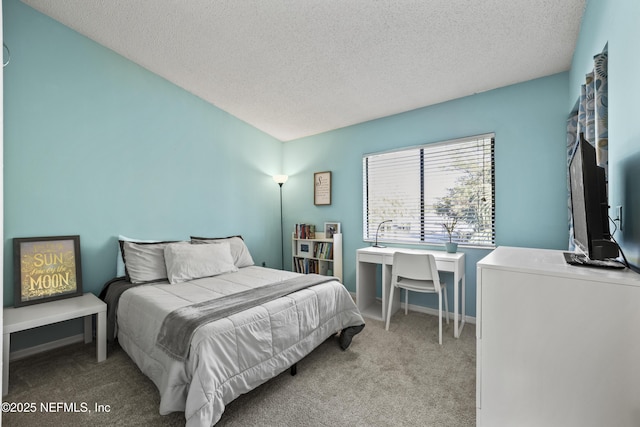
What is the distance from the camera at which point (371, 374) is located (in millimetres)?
2047

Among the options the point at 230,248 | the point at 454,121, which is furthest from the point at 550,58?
the point at 230,248

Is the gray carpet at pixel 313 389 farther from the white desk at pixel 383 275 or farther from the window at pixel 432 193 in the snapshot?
the window at pixel 432 193

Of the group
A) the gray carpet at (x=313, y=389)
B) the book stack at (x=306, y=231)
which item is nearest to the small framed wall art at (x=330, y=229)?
the book stack at (x=306, y=231)

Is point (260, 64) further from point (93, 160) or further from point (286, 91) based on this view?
point (93, 160)

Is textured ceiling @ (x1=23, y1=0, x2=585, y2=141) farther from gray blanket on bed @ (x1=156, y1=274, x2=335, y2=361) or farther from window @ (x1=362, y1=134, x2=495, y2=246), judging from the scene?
gray blanket on bed @ (x1=156, y1=274, x2=335, y2=361)

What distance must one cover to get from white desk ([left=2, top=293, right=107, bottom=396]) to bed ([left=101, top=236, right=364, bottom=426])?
0.41ft

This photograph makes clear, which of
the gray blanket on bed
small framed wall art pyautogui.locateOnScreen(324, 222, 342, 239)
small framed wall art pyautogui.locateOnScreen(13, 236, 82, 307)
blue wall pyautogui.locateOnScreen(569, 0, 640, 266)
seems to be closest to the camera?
blue wall pyautogui.locateOnScreen(569, 0, 640, 266)

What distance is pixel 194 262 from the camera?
2.74m

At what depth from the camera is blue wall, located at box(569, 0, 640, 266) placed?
1146 millimetres

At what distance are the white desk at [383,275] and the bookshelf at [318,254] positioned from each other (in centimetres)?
56

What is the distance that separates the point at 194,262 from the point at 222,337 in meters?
1.36

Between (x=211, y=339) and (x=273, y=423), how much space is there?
0.60m

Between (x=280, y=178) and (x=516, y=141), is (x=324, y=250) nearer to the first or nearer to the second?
(x=280, y=178)

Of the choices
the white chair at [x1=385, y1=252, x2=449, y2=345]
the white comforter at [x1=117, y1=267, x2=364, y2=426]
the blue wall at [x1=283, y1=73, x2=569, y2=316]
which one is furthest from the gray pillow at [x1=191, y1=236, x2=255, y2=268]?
the white chair at [x1=385, y1=252, x2=449, y2=345]
